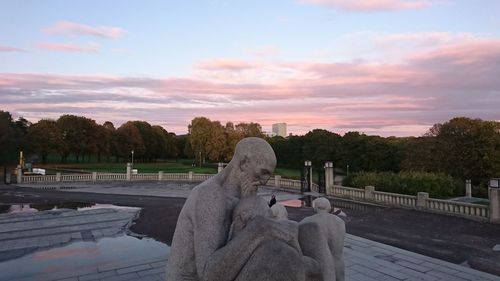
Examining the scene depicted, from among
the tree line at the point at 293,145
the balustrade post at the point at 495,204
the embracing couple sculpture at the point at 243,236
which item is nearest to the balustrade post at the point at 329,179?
the balustrade post at the point at 495,204

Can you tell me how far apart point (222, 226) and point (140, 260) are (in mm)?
9749

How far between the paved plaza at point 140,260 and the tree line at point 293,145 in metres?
36.7

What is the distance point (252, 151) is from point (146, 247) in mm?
11584

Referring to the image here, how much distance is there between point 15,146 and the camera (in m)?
51.2

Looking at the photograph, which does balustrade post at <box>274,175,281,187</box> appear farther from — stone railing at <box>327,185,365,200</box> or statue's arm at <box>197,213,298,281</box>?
statue's arm at <box>197,213,298,281</box>

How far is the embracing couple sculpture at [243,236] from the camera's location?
6.42ft

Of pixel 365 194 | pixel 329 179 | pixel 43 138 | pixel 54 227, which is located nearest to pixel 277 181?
pixel 329 179

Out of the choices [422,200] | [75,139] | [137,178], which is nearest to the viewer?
[422,200]

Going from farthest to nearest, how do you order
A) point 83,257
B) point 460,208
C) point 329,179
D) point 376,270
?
1. point 329,179
2. point 460,208
3. point 83,257
4. point 376,270

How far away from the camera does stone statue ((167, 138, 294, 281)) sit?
2.00m

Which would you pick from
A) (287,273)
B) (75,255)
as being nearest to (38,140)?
(75,255)

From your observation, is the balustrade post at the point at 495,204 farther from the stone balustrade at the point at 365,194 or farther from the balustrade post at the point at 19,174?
the balustrade post at the point at 19,174

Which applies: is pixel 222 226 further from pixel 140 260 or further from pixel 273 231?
pixel 140 260

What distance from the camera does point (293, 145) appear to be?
8894cm
